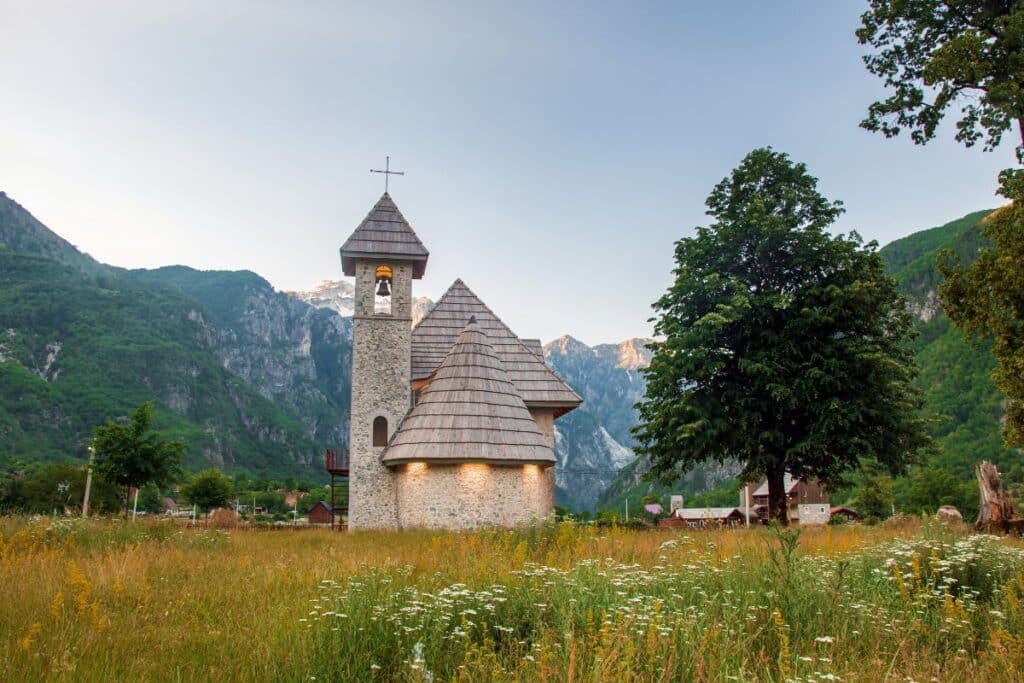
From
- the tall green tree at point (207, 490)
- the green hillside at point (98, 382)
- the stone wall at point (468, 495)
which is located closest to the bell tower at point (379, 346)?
the stone wall at point (468, 495)

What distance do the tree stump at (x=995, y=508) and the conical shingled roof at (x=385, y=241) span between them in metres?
19.0

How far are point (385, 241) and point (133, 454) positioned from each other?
1305 centimetres

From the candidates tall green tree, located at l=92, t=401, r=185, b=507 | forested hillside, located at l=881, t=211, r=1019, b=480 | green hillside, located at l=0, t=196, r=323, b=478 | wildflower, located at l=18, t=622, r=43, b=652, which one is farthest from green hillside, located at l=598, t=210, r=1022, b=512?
green hillside, located at l=0, t=196, r=323, b=478

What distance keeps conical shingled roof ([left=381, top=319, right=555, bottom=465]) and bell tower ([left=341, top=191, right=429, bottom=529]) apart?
5.60ft

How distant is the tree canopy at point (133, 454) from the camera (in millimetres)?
27297

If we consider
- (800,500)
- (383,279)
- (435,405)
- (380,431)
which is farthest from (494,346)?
(800,500)

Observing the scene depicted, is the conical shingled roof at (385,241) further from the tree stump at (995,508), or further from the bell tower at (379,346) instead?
the tree stump at (995,508)

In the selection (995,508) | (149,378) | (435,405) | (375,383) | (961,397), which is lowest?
(995,508)

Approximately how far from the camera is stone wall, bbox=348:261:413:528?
2375 centimetres

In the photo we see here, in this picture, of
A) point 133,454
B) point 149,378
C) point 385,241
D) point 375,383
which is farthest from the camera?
point 149,378

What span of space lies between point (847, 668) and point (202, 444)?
170 metres

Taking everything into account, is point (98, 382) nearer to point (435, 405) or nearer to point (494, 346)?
point (494, 346)

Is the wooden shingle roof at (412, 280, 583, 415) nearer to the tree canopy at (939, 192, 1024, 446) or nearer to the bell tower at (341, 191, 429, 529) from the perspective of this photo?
the bell tower at (341, 191, 429, 529)

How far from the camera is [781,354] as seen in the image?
20234mm
